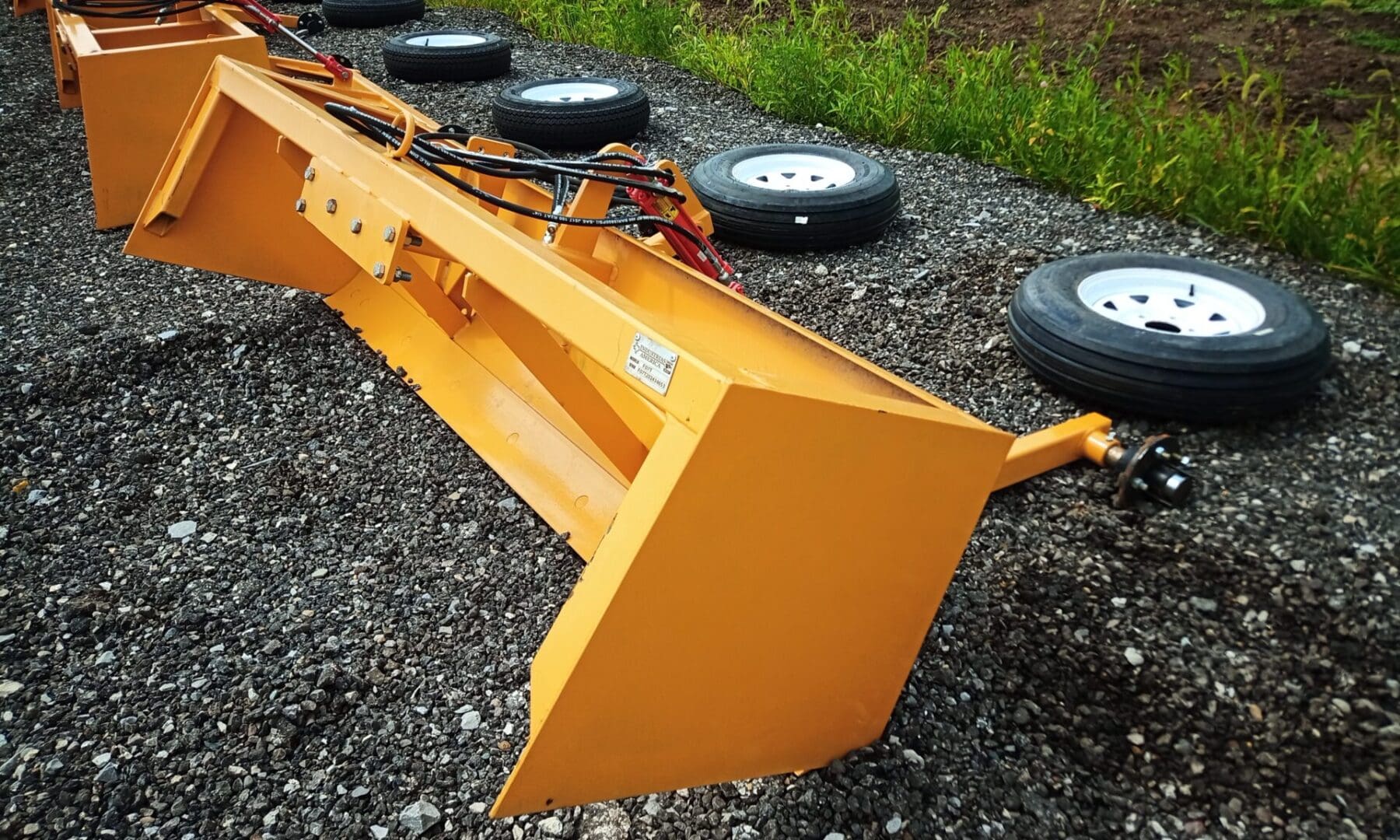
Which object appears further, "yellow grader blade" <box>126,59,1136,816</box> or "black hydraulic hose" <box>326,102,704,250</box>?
"black hydraulic hose" <box>326,102,704,250</box>

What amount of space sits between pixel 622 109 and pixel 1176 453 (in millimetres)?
3378

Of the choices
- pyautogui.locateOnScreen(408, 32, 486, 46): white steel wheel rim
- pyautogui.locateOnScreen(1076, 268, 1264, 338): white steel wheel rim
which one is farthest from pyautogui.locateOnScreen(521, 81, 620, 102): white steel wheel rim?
pyautogui.locateOnScreen(1076, 268, 1264, 338): white steel wheel rim

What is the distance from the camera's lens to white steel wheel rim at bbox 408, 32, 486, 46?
21.7ft

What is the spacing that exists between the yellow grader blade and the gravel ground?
0.93 feet

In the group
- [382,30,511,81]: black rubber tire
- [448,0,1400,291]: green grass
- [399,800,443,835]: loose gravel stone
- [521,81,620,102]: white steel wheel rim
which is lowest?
[399,800,443,835]: loose gravel stone

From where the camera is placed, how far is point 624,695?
4.46 feet

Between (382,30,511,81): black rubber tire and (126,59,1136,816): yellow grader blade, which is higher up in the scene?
A: (126,59,1136,816): yellow grader blade

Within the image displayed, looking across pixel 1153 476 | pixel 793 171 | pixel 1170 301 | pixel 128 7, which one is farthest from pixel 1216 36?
pixel 128 7

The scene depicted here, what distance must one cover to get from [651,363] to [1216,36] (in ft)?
18.7

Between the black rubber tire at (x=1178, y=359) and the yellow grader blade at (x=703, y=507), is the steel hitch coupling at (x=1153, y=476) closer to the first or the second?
the black rubber tire at (x=1178, y=359)

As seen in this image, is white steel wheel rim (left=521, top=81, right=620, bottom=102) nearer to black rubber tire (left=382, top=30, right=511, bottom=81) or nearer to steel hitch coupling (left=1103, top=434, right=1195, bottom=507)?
black rubber tire (left=382, top=30, right=511, bottom=81)

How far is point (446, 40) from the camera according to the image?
672 centimetres

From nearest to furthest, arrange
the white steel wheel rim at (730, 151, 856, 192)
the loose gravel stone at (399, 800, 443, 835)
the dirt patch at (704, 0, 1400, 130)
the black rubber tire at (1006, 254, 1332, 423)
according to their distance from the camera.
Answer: the loose gravel stone at (399, 800, 443, 835), the black rubber tire at (1006, 254, 1332, 423), the white steel wheel rim at (730, 151, 856, 192), the dirt patch at (704, 0, 1400, 130)

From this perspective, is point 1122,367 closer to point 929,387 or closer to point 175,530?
point 929,387
